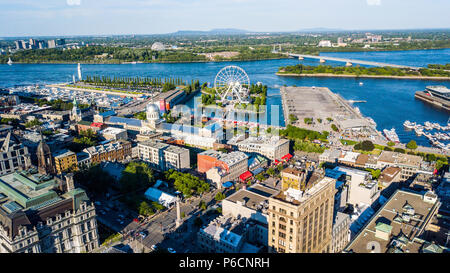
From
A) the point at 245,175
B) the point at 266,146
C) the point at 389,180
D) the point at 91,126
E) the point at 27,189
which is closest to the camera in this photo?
the point at 27,189

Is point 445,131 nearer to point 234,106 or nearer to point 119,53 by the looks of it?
point 234,106

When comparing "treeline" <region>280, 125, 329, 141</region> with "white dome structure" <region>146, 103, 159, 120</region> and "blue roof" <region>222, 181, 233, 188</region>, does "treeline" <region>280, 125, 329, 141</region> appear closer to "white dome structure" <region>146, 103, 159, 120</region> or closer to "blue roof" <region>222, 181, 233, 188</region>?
"blue roof" <region>222, 181, 233, 188</region>

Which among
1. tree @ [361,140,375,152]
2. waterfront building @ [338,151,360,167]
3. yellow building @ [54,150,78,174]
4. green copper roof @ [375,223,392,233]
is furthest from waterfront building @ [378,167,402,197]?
yellow building @ [54,150,78,174]

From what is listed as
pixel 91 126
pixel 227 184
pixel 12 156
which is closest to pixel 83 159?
pixel 12 156

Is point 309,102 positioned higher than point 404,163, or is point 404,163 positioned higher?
point 309,102

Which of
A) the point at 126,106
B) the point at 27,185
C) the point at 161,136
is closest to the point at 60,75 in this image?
the point at 126,106

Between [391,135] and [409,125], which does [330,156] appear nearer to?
[391,135]
